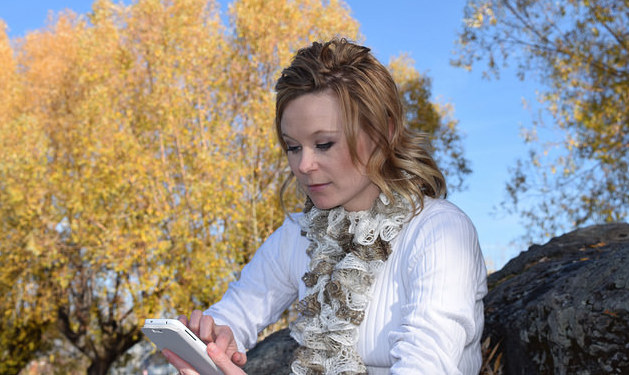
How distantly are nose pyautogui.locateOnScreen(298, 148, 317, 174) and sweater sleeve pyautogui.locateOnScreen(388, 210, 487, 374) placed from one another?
1.62ft

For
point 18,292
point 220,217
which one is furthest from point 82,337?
point 220,217

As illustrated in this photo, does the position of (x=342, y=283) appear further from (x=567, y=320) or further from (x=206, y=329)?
(x=567, y=320)

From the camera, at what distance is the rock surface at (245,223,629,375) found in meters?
2.46

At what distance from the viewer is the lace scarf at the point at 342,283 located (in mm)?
2387

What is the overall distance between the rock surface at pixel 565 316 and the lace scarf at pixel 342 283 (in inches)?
34.4

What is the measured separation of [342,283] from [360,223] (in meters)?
0.26

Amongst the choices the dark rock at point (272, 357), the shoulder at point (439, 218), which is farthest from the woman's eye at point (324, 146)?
the dark rock at point (272, 357)

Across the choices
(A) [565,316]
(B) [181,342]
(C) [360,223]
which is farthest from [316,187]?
(A) [565,316]

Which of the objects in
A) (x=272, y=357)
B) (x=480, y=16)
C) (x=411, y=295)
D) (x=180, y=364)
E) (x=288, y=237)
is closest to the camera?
(x=411, y=295)

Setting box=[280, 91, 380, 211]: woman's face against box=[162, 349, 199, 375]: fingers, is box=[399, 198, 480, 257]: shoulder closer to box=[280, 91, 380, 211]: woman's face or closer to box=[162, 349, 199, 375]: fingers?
box=[280, 91, 380, 211]: woman's face

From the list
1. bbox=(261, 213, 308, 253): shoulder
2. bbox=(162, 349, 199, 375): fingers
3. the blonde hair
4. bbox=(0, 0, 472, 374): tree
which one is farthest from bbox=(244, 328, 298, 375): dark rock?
bbox=(0, 0, 472, 374): tree

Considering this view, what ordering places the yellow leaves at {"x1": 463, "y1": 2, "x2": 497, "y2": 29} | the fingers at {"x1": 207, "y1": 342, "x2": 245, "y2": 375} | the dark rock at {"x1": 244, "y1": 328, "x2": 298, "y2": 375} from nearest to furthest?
the fingers at {"x1": 207, "y1": 342, "x2": 245, "y2": 375} < the dark rock at {"x1": 244, "y1": 328, "x2": 298, "y2": 375} < the yellow leaves at {"x1": 463, "y1": 2, "x2": 497, "y2": 29}

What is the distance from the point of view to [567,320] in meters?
2.59

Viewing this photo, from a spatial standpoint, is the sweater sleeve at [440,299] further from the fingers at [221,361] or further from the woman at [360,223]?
the fingers at [221,361]
